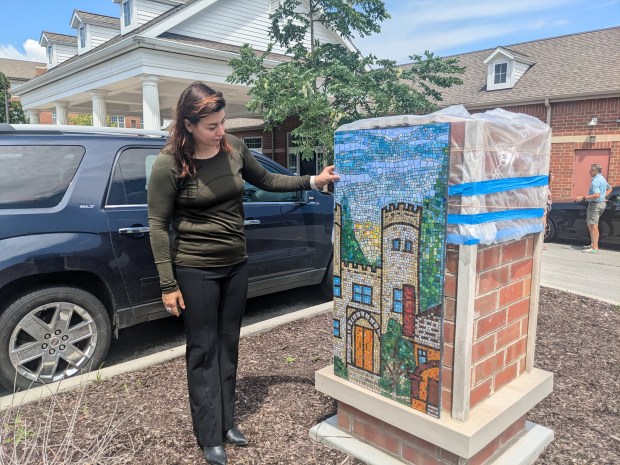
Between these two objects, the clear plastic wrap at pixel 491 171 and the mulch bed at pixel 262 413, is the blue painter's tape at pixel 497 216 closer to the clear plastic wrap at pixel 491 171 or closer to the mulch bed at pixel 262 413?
the clear plastic wrap at pixel 491 171

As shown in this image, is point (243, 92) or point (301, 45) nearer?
point (301, 45)

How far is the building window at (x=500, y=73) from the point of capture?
1708 cm

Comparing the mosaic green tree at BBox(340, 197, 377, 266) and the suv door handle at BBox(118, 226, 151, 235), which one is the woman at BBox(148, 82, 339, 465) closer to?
the mosaic green tree at BBox(340, 197, 377, 266)

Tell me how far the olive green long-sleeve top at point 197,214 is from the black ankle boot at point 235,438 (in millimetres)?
841

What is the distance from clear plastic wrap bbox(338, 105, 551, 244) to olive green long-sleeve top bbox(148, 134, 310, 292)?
2.14 ft

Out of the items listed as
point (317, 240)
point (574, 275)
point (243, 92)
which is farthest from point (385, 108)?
point (243, 92)

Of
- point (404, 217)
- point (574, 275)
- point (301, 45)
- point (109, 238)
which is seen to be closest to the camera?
point (404, 217)

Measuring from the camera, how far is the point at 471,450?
6.31 feet

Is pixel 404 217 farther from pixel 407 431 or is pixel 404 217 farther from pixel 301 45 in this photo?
pixel 301 45

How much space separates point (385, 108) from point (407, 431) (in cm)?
627

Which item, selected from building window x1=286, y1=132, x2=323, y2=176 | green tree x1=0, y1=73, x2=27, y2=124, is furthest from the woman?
green tree x1=0, y1=73, x2=27, y2=124

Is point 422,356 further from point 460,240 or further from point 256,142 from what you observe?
point 256,142

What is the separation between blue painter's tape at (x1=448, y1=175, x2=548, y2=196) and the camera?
6.15ft

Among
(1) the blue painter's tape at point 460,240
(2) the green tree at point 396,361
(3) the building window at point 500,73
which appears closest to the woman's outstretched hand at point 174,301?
(2) the green tree at point 396,361
